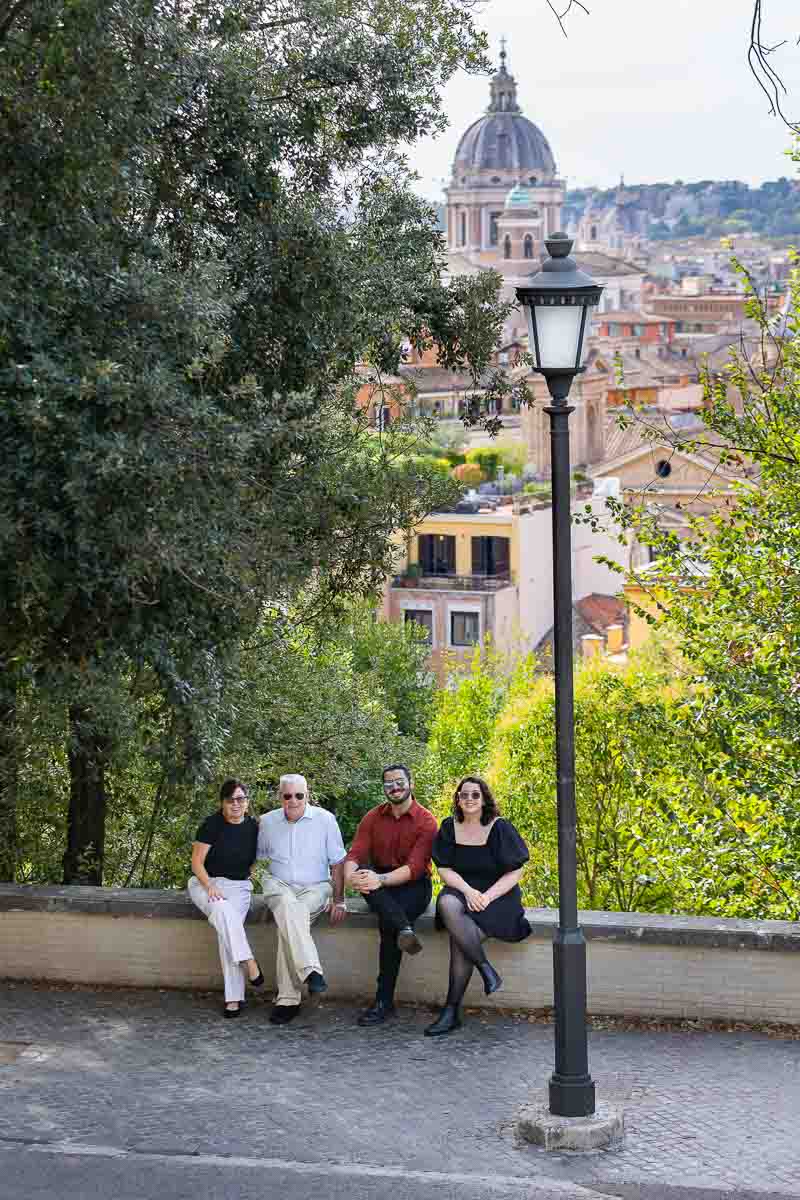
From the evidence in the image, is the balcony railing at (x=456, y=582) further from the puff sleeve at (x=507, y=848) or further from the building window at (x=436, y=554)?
the puff sleeve at (x=507, y=848)

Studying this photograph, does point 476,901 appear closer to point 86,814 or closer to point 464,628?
point 86,814

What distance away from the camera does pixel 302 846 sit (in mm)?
8930

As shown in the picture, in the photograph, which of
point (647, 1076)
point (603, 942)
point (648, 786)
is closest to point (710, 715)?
point (648, 786)

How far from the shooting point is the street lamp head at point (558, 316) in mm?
7332

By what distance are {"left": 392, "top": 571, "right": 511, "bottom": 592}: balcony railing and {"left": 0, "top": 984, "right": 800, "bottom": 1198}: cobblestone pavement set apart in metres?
62.3

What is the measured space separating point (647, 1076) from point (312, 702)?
34.6 feet

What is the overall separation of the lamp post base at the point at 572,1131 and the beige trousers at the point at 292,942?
1.69m

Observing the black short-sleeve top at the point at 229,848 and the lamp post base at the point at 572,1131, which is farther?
the black short-sleeve top at the point at 229,848

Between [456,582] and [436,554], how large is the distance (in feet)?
7.05

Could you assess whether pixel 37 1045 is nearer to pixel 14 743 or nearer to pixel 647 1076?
pixel 647 1076

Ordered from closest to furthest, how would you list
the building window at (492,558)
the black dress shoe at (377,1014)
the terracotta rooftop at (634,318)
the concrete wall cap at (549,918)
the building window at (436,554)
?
the concrete wall cap at (549,918) < the black dress shoe at (377,1014) < the building window at (492,558) < the building window at (436,554) < the terracotta rooftop at (634,318)

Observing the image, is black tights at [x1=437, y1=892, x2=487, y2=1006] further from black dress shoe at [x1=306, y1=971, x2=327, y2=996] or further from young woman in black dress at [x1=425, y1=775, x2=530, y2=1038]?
black dress shoe at [x1=306, y1=971, x2=327, y2=996]

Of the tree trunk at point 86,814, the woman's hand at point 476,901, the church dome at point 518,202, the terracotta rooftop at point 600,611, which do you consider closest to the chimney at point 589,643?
the terracotta rooftop at point 600,611

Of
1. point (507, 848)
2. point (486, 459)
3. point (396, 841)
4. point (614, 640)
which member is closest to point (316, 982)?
point (396, 841)
